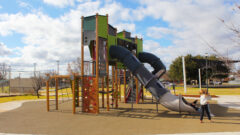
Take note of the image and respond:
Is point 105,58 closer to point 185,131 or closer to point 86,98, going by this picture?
point 86,98

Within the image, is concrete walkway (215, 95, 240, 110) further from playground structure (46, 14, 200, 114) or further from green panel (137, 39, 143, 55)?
green panel (137, 39, 143, 55)

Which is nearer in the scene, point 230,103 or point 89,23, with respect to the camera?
point 89,23

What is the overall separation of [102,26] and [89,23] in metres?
0.82

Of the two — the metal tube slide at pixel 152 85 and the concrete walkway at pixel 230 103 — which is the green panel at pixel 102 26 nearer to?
the metal tube slide at pixel 152 85

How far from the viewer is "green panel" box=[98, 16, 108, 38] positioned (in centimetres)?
1098

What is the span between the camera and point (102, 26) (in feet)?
36.9

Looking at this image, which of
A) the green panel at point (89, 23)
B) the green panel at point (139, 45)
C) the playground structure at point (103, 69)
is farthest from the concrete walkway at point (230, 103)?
the green panel at point (89, 23)

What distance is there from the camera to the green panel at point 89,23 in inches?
436

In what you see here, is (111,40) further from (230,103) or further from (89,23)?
(230,103)

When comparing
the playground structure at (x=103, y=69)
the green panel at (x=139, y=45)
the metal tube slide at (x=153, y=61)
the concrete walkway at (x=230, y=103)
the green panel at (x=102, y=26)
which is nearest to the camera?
the playground structure at (x=103, y=69)

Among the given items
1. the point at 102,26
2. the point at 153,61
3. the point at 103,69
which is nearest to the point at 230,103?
the point at 153,61

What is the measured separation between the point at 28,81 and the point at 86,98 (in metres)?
32.8

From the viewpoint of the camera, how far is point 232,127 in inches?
280

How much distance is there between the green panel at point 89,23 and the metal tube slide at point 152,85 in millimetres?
1955
